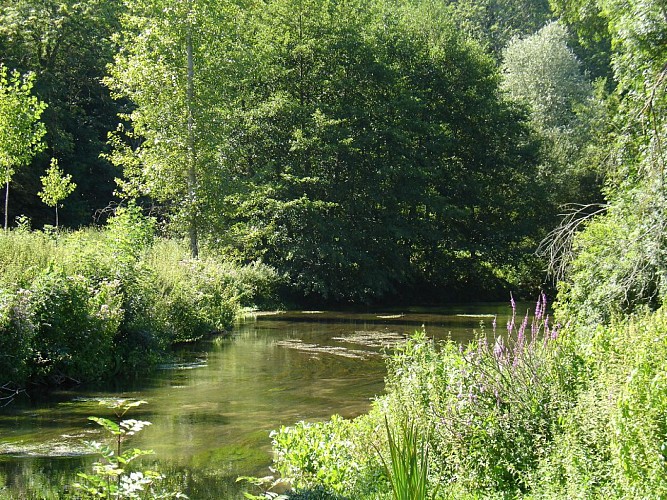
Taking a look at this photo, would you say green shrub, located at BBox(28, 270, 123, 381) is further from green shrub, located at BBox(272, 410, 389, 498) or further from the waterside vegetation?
green shrub, located at BBox(272, 410, 389, 498)

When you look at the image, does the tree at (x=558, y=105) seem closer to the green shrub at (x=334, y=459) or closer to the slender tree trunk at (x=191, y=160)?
the slender tree trunk at (x=191, y=160)

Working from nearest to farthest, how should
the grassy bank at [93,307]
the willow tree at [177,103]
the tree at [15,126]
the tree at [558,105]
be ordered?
the grassy bank at [93,307], the tree at [15,126], the willow tree at [177,103], the tree at [558,105]

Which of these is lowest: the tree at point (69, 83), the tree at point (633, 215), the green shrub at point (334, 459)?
the green shrub at point (334, 459)

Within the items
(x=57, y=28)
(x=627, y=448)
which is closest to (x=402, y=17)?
(x=57, y=28)

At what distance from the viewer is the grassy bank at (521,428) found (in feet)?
18.7

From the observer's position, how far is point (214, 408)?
11.7 meters

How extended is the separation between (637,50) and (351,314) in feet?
50.2

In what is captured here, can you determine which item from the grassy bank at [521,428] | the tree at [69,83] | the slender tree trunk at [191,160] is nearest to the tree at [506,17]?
the tree at [69,83]

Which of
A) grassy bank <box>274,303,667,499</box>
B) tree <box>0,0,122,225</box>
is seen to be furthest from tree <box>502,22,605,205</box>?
grassy bank <box>274,303,667,499</box>

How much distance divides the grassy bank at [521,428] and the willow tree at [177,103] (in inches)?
831

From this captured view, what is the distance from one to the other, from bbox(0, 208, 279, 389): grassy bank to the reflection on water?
66 centimetres

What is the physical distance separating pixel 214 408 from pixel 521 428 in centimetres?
583

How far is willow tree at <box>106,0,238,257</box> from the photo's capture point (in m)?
28.1

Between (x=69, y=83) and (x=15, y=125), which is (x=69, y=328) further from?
(x=69, y=83)
